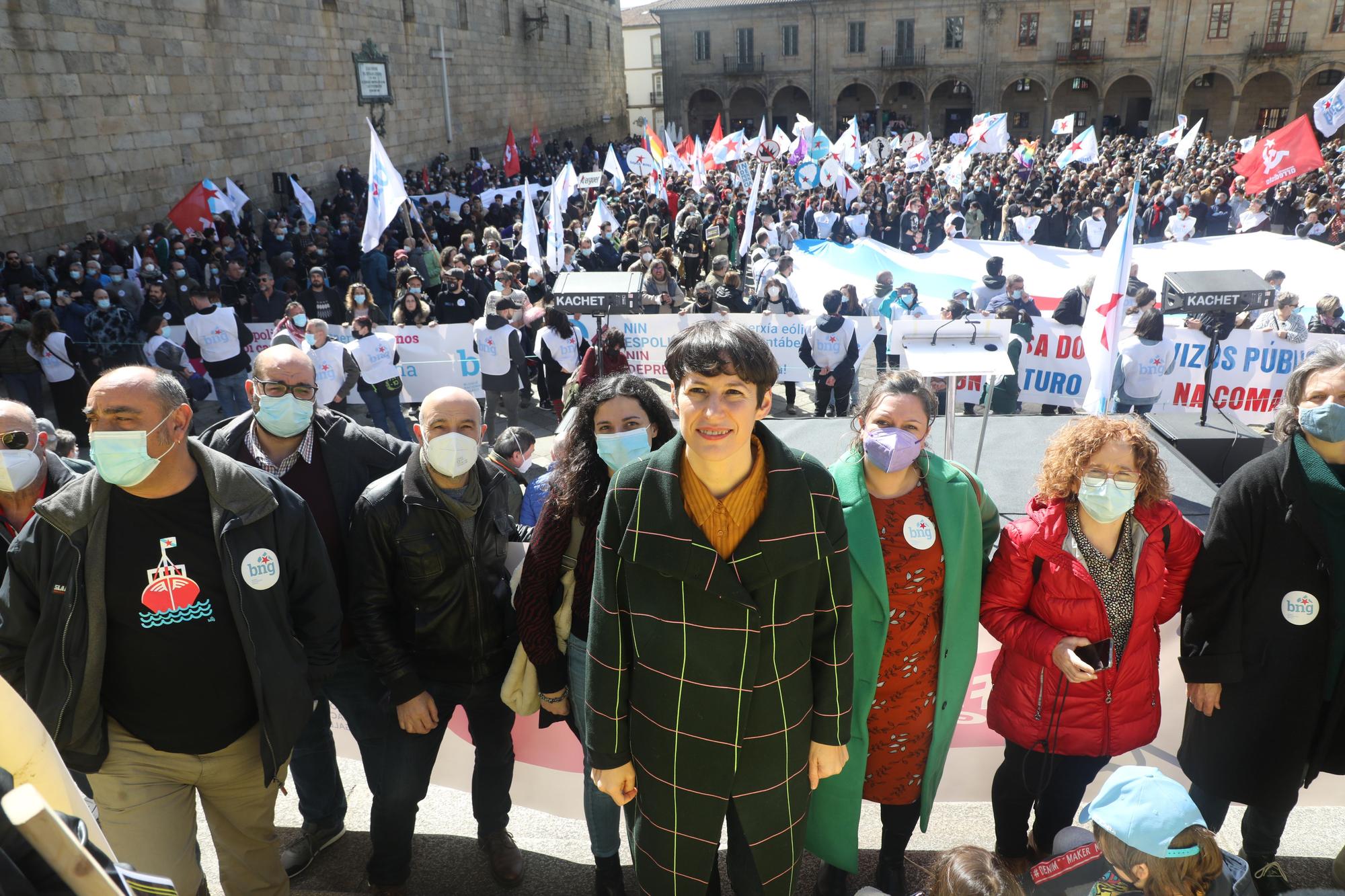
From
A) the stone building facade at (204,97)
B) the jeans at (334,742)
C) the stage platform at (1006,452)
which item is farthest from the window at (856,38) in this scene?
the jeans at (334,742)

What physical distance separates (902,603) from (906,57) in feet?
162

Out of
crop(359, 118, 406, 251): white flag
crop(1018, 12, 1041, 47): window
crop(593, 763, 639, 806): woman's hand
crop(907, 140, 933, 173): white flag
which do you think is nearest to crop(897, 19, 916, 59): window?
crop(1018, 12, 1041, 47): window

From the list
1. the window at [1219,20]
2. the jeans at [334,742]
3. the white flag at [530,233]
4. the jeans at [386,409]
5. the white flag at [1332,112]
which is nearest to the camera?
the jeans at [334,742]

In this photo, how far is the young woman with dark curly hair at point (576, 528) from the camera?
8.00 feet

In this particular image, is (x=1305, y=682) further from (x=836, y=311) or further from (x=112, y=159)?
(x=112, y=159)

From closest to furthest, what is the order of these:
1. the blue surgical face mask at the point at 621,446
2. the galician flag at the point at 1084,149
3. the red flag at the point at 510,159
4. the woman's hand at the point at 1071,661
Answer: the woman's hand at the point at 1071,661
the blue surgical face mask at the point at 621,446
the red flag at the point at 510,159
the galician flag at the point at 1084,149

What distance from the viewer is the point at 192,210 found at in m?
12.9

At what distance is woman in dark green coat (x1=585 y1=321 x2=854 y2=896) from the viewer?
1856mm

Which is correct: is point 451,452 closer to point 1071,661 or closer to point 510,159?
point 1071,661

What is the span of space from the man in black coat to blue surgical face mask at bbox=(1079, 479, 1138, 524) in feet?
0.94

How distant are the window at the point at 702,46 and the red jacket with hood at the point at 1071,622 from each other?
5232cm

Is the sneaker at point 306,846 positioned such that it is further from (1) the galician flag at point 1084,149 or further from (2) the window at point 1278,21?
(2) the window at point 1278,21

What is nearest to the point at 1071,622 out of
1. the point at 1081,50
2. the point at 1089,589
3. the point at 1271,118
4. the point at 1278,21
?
the point at 1089,589

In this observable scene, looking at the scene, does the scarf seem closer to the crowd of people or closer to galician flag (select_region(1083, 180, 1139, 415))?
the crowd of people
